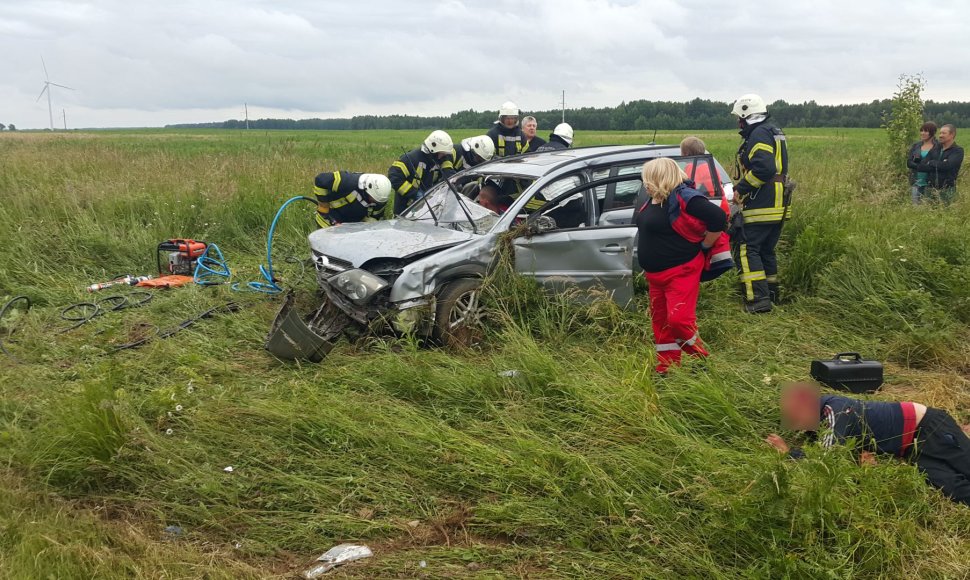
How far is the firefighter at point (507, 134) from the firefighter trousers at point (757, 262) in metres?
3.96

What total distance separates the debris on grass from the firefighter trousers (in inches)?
185

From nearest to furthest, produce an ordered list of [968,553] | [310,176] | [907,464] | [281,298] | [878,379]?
[968,553] → [907,464] → [878,379] → [281,298] → [310,176]

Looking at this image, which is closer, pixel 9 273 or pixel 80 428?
pixel 80 428

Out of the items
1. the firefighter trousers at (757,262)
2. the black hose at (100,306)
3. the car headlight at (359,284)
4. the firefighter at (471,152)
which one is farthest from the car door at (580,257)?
the black hose at (100,306)

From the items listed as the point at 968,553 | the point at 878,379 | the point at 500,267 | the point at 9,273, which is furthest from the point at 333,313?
the point at 9,273

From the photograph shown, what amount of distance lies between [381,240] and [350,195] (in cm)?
223

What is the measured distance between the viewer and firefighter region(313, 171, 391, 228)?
7555 millimetres

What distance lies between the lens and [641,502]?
10.4 feet

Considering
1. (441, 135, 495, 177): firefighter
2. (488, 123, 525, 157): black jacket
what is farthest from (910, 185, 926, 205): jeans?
(441, 135, 495, 177): firefighter

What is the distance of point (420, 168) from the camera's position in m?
8.39

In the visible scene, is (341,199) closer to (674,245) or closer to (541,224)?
(541,224)

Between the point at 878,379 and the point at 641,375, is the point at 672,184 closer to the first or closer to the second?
the point at 641,375

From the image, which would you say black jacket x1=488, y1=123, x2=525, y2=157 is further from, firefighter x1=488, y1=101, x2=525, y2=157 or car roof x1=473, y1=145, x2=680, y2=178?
car roof x1=473, y1=145, x2=680, y2=178

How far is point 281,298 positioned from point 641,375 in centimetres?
403
